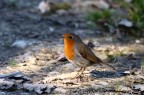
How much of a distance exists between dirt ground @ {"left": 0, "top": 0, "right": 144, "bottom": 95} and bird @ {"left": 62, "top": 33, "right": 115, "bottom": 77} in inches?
6.9

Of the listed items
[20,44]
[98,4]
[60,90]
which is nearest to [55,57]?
[20,44]

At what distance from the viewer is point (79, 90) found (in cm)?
549

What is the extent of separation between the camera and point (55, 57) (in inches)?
267

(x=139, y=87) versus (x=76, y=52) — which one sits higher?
(x=76, y=52)

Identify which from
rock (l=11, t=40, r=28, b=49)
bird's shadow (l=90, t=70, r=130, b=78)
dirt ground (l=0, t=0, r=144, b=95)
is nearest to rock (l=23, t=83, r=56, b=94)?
dirt ground (l=0, t=0, r=144, b=95)

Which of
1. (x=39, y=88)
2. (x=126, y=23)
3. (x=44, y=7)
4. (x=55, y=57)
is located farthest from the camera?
(x=44, y=7)

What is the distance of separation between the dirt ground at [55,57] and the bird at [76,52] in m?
0.17

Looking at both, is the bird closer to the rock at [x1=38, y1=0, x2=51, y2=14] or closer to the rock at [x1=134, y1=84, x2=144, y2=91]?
the rock at [x1=134, y1=84, x2=144, y2=91]

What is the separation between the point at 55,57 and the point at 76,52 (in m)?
0.98

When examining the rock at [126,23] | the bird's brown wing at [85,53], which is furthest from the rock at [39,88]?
the rock at [126,23]

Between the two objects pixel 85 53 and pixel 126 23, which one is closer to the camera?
pixel 85 53

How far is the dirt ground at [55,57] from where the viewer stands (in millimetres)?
5527

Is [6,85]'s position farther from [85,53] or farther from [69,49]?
[85,53]

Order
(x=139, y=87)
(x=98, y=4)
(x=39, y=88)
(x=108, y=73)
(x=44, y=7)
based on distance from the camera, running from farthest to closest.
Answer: (x=98, y=4) → (x=44, y=7) → (x=108, y=73) → (x=139, y=87) → (x=39, y=88)
